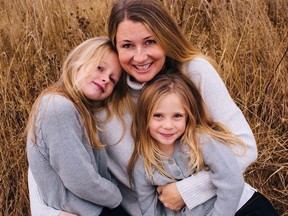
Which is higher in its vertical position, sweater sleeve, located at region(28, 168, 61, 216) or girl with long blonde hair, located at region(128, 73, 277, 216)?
girl with long blonde hair, located at region(128, 73, 277, 216)

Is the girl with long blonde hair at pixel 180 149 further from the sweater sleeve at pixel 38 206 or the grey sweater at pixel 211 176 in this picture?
the sweater sleeve at pixel 38 206

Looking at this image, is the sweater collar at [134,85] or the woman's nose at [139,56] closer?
the woman's nose at [139,56]

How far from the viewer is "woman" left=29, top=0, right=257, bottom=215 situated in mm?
1935

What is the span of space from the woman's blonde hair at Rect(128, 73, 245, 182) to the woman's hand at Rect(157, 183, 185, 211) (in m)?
0.05

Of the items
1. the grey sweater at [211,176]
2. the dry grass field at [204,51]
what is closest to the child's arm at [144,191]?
the grey sweater at [211,176]

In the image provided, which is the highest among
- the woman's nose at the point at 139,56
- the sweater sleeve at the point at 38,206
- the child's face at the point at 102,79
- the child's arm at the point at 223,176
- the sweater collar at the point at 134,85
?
the woman's nose at the point at 139,56

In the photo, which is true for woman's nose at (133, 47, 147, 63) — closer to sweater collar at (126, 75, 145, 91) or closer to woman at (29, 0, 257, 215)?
woman at (29, 0, 257, 215)

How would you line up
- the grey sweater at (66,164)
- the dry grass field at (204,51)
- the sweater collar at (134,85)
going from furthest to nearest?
the dry grass field at (204,51) → the sweater collar at (134,85) → the grey sweater at (66,164)

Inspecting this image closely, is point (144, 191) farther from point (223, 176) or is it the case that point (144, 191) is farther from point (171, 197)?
point (223, 176)

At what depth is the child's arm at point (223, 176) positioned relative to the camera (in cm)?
188

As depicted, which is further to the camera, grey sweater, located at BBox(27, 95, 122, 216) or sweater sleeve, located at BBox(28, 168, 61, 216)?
sweater sleeve, located at BBox(28, 168, 61, 216)

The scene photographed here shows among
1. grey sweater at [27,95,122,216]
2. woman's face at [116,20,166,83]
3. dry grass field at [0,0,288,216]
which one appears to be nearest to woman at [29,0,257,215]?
woman's face at [116,20,166,83]

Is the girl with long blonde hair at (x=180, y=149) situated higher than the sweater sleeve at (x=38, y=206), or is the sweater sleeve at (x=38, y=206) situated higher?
the girl with long blonde hair at (x=180, y=149)

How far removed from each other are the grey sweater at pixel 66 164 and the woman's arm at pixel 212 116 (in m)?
0.29
